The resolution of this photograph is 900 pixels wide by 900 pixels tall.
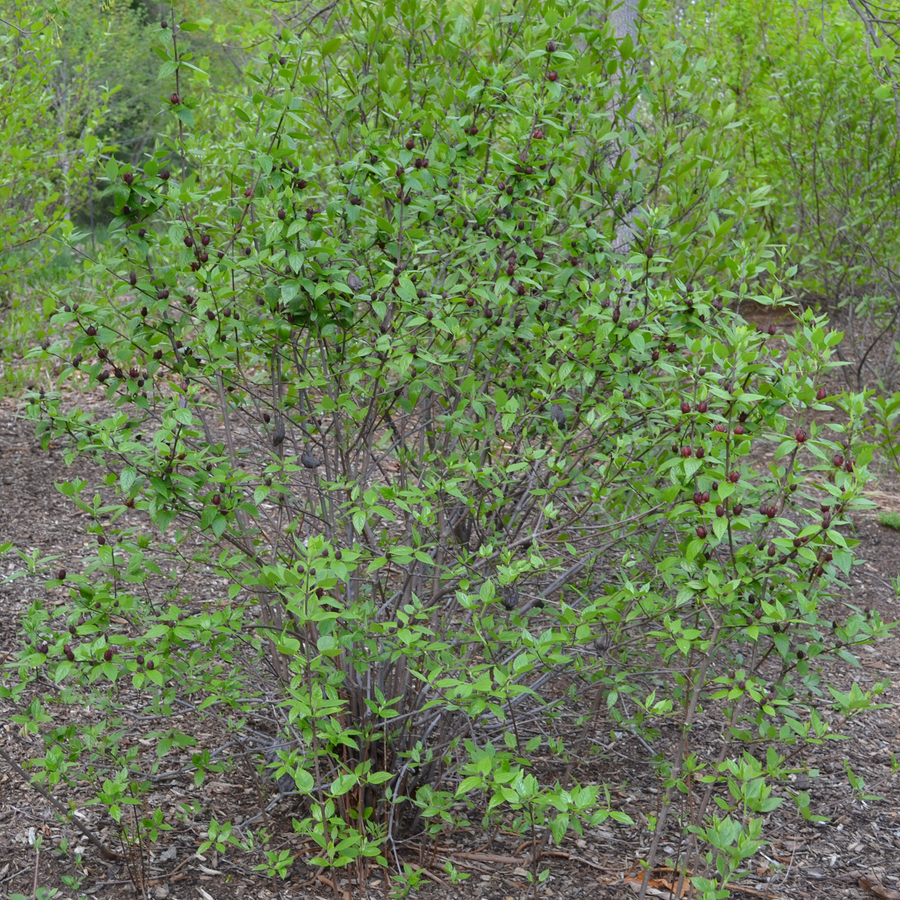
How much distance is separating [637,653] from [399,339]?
1.33 meters

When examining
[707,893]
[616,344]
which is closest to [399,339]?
[616,344]

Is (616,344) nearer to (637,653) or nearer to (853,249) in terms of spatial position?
(637,653)

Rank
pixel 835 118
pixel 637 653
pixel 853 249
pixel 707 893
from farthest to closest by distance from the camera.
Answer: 1. pixel 853 249
2. pixel 835 118
3. pixel 637 653
4. pixel 707 893

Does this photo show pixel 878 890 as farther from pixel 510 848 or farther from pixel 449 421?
pixel 449 421

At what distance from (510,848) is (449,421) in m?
1.44

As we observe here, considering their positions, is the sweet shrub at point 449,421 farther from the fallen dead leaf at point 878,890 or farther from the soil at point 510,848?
the fallen dead leaf at point 878,890

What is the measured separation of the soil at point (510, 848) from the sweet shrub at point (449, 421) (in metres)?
0.15

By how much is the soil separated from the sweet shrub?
5.9 inches

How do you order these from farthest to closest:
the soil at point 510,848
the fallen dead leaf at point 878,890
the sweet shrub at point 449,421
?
the fallen dead leaf at point 878,890, the soil at point 510,848, the sweet shrub at point 449,421

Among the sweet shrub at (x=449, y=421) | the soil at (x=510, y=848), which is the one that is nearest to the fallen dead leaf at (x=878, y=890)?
the soil at (x=510, y=848)

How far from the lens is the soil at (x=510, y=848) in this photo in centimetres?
280

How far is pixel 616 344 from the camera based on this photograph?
8.37 feet

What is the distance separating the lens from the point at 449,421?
2727mm

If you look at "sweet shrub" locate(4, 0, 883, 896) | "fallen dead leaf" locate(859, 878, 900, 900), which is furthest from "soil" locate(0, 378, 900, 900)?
"sweet shrub" locate(4, 0, 883, 896)
